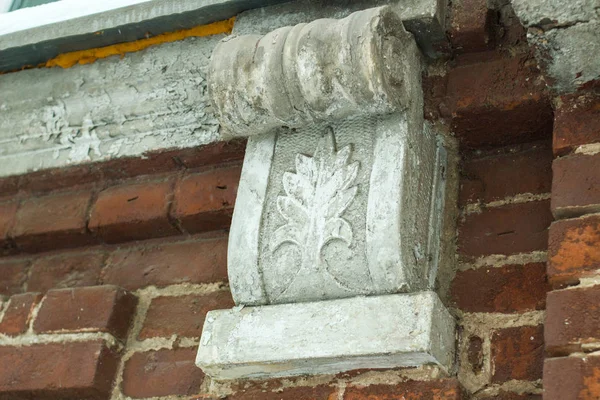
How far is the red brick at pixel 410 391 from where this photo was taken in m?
1.41

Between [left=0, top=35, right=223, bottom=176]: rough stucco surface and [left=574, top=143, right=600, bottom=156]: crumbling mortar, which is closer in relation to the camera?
[left=574, top=143, right=600, bottom=156]: crumbling mortar

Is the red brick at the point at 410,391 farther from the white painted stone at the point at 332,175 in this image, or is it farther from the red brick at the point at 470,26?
the red brick at the point at 470,26

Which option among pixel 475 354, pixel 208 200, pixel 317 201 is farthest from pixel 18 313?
pixel 475 354

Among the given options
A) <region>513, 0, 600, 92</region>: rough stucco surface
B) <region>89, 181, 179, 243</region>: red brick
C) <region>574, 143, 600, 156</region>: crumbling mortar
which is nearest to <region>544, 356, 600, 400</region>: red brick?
<region>574, 143, 600, 156</region>: crumbling mortar

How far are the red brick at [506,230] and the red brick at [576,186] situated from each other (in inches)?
4.8

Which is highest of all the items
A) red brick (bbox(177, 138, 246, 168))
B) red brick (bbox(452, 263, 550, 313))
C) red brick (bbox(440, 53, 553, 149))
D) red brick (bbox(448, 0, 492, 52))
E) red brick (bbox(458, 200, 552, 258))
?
red brick (bbox(448, 0, 492, 52))

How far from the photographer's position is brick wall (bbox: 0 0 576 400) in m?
1.43

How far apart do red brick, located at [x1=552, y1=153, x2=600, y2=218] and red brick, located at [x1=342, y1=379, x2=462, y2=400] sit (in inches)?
12.5

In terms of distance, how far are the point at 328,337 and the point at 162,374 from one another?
0.41 m

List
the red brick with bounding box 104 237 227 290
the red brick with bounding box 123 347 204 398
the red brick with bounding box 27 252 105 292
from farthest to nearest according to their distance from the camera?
the red brick with bounding box 27 252 105 292 < the red brick with bounding box 104 237 227 290 < the red brick with bounding box 123 347 204 398

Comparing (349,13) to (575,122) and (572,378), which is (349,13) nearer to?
(575,122)

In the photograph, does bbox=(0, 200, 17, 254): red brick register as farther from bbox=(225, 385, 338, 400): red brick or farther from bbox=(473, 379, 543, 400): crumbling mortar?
bbox=(473, 379, 543, 400): crumbling mortar

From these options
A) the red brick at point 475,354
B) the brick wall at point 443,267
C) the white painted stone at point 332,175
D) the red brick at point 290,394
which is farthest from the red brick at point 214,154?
the red brick at point 475,354

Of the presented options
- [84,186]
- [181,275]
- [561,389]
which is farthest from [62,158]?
[561,389]
